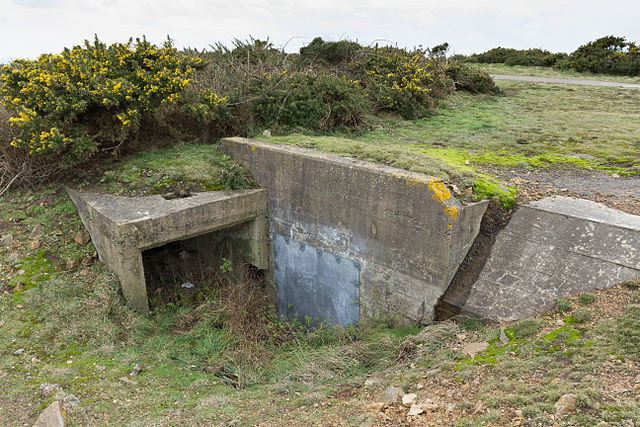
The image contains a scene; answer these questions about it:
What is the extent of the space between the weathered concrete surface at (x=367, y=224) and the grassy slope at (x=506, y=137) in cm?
64

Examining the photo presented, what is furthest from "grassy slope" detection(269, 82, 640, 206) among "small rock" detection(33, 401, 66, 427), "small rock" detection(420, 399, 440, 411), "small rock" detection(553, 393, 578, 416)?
"small rock" detection(33, 401, 66, 427)

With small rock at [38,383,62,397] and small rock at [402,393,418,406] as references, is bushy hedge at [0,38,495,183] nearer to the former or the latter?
small rock at [38,383,62,397]

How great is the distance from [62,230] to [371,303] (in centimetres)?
510

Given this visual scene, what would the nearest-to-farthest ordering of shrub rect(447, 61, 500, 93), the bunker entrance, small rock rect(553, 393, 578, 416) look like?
small rock rect(553, 393, 578, 416) → the bunker entrance → shrub rect(447, 61, 500, 93)

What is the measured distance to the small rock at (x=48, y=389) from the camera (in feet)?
13.2

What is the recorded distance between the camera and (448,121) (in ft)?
35.0

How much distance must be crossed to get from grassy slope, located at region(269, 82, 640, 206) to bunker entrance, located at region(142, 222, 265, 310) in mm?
2132

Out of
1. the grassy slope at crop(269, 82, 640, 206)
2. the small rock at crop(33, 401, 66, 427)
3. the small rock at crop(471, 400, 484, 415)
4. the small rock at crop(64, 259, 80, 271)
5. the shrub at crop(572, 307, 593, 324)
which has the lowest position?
the small rock at crop(33, 401, 66, 427)

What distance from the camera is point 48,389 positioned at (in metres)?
4.05

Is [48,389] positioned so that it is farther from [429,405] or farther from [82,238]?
[429,405]

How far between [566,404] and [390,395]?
4.38 feet

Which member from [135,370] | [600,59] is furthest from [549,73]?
[135,370]

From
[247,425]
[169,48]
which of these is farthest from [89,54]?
[247,425]

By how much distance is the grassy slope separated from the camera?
6.71 meters
